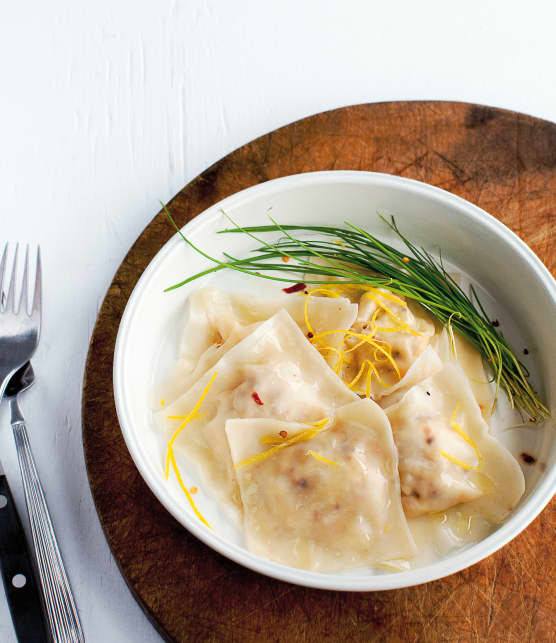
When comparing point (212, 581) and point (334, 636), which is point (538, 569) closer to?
→ point (334, 636)

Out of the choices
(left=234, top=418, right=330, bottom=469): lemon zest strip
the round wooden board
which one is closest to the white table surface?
the round wooden board

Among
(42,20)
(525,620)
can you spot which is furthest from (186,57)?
(525,620)

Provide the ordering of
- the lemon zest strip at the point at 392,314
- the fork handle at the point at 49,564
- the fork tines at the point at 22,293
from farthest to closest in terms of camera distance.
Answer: the fork tines at the point at 22,293 → the lemon zest strip at the point at 392,314 → the fork handle at the point at 49,564

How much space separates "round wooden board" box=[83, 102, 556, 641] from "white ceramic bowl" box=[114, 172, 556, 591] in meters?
0.15

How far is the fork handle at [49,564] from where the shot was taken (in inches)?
81.5

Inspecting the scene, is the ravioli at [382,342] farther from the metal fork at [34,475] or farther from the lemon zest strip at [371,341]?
the metal fork at [34,475]

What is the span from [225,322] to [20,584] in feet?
3.67

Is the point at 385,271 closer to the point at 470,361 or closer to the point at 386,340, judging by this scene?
the point at 386,340

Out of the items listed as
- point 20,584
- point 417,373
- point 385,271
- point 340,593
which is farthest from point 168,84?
point 340,593

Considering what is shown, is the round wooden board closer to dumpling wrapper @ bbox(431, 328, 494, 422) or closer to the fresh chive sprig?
the fresh chive sprig

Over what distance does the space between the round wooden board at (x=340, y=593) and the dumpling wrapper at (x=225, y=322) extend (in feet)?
0.85

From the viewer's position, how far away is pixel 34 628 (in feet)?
Answer: 6.72

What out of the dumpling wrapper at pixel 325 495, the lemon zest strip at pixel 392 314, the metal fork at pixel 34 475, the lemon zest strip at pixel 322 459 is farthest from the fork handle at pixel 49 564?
the lemon zest strip at pixel 392 314

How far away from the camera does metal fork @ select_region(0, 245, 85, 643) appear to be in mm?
2086
